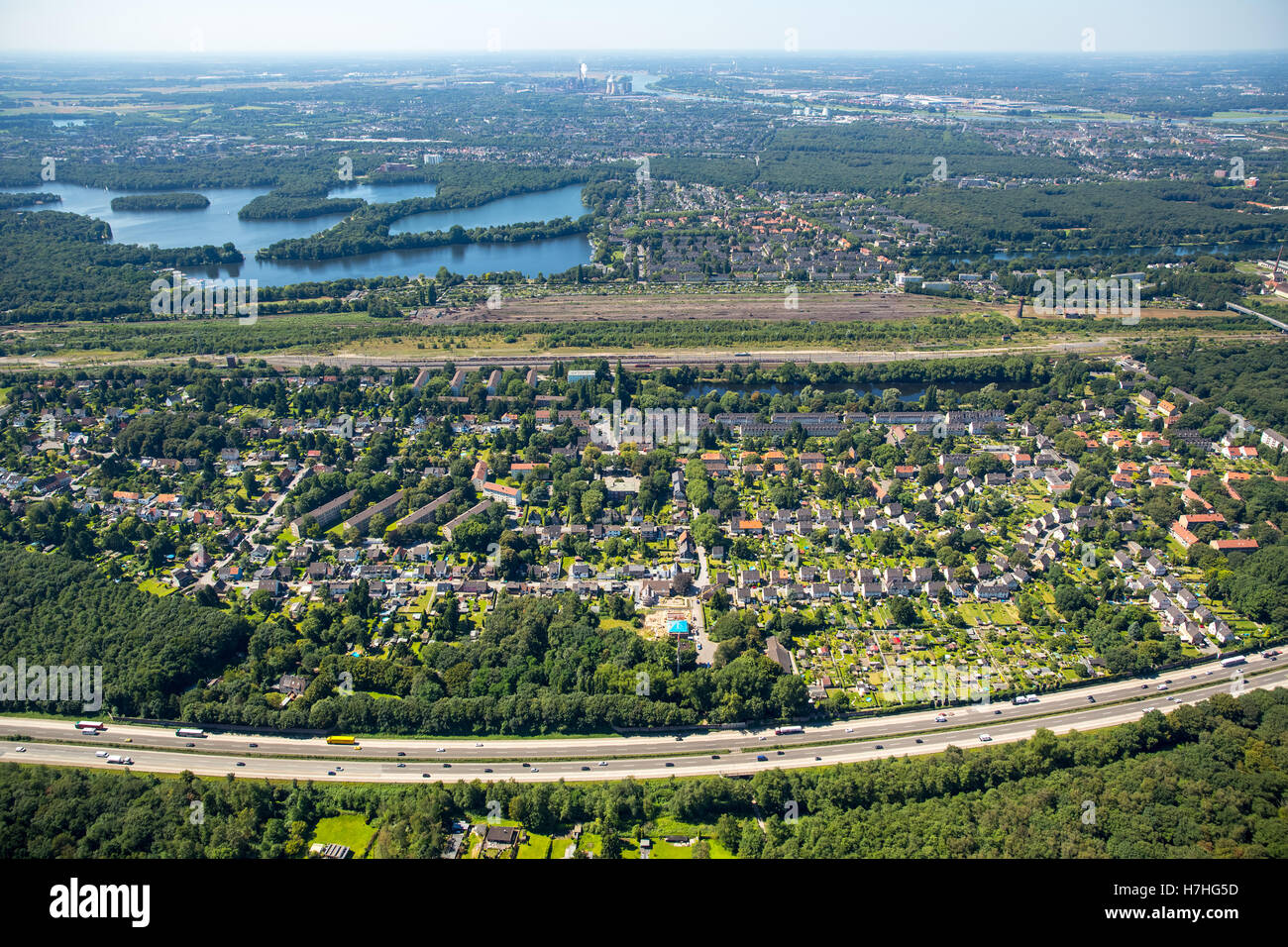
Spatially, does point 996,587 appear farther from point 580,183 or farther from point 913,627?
point 580,183

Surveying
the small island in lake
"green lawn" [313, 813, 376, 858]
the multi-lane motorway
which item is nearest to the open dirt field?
the multi-lane motorway

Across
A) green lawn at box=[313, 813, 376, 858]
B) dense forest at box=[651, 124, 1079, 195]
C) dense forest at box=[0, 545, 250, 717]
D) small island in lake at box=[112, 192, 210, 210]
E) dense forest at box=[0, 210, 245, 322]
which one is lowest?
green lawn at box=[313, 813, 376, 858]

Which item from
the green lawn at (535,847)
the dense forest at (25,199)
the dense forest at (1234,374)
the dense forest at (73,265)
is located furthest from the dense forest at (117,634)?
the dense forest at (25,199)

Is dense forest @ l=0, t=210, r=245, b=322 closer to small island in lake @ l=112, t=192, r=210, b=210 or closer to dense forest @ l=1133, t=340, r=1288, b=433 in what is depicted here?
small island in lake @ l=112, t=192, r=210, b=210

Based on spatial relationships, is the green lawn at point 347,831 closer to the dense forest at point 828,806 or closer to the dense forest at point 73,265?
the dense forest at point 828,806

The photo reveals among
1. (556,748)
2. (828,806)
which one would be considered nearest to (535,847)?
(556,748)

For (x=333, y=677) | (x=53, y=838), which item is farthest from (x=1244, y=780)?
(x=53, y=838)

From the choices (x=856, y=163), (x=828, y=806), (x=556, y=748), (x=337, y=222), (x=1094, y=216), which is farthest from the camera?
(x=856, y=163)

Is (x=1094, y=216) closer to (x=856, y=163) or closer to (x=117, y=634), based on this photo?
(x=856, y=163)
